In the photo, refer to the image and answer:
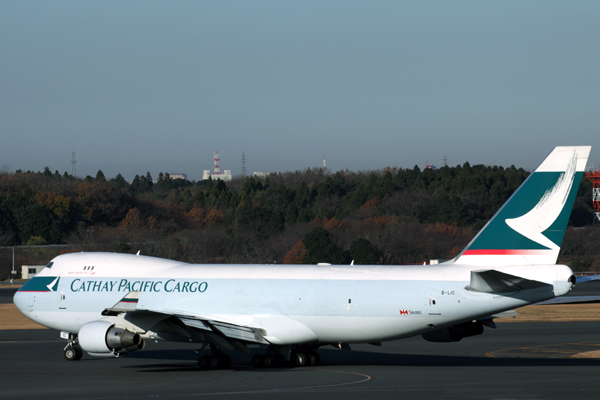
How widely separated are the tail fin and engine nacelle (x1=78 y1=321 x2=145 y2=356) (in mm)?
12139

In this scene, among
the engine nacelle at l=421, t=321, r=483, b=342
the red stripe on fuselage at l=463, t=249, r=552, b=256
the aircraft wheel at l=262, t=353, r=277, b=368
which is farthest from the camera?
the aircraft wheel at l=262, t=353, r=277, b=368

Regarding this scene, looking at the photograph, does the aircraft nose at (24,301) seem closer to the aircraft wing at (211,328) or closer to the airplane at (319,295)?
the airplane at (319,295)

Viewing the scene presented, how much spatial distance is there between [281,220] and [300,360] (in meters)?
109

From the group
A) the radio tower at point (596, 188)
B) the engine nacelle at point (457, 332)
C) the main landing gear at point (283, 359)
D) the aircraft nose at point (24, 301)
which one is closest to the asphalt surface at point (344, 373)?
the main landing gear at point (283, 359)

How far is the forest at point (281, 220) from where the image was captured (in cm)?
11488

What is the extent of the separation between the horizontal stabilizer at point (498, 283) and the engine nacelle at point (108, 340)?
11.4 m

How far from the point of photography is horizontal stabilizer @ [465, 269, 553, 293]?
987 inches

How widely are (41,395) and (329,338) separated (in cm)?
1021

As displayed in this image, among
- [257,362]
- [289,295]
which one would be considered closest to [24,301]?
[257,362]

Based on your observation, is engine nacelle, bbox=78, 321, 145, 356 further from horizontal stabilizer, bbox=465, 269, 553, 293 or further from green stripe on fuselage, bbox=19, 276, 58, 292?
horizontal stabilizer, bbox=465, 269, 553, 293

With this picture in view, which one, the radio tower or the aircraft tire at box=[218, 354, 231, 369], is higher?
the radio tower

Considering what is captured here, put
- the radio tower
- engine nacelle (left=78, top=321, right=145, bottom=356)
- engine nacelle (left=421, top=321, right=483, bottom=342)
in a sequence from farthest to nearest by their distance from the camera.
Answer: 1. the radio tower
2. engine nacelle (left=421, top=321, right=483, bottom=342)
3. engine nacelle (left=78, top=321, right=145, bottom=356)

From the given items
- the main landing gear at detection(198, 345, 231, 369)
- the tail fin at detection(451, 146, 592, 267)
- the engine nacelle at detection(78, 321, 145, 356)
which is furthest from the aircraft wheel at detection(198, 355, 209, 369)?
the tail fin at detection(451, 146, 592, 267)

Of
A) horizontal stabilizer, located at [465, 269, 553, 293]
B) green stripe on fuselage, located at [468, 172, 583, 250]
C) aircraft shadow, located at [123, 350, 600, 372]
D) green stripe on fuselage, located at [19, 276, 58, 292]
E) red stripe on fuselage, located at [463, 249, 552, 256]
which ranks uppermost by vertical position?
green stripe on fuselage, located at [468, 172, 583, 250]
